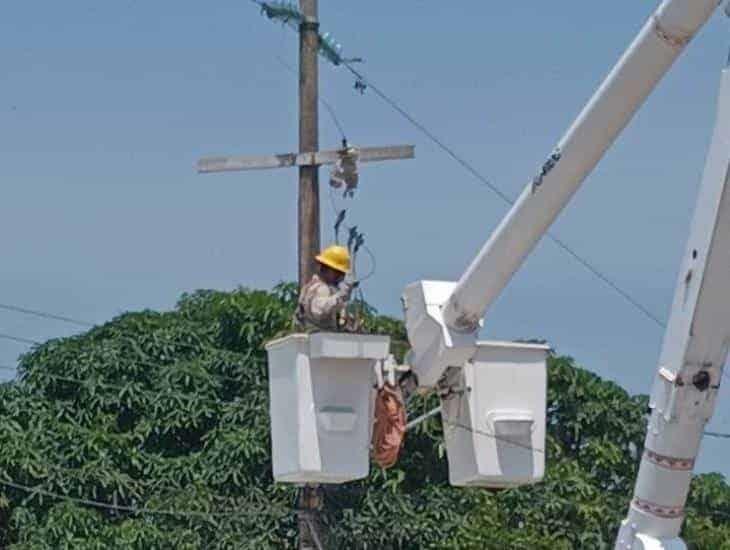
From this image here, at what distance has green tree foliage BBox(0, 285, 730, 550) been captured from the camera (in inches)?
909

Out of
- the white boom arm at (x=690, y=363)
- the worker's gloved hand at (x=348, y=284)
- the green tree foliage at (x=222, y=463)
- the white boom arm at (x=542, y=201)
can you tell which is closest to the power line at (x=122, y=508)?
the green tree foliage at (x=222, y=463)

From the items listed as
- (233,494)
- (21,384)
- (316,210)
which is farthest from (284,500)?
(316,210)

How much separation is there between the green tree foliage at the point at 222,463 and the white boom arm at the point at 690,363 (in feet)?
30.7

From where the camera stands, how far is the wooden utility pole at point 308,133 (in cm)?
1842

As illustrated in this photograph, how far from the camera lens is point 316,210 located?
60.6 ft

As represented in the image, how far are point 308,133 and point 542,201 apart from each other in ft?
19.7

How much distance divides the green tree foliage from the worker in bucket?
801 cm

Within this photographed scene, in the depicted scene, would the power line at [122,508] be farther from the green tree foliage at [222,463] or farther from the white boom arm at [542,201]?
the white boom arm at [542,201]

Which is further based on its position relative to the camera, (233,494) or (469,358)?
(233,494)

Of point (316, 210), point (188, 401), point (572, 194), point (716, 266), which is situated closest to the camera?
point (716, 266)

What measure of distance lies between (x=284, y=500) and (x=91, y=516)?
2.02m

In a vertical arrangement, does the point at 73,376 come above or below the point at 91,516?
above

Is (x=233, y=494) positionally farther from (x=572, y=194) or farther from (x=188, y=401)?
(x=572, y=194)

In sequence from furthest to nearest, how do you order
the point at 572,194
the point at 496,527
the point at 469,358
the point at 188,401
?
the point at 188,401 → the point at 496,527 → the point at 469,358 → the point at 572,194
